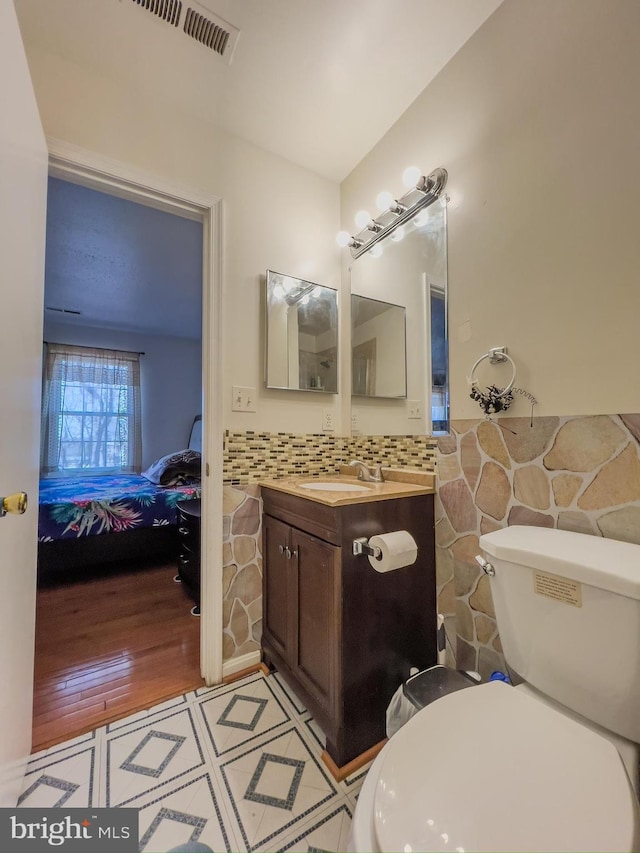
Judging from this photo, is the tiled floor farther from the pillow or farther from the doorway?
the pillow

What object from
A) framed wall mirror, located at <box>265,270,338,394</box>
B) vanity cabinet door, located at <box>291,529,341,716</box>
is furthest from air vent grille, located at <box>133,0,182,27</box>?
vanity cabinet door, located at <box>291,529,341,716</box>

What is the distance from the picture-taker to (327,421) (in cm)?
189

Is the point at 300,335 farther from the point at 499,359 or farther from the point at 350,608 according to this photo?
the point at 350,608

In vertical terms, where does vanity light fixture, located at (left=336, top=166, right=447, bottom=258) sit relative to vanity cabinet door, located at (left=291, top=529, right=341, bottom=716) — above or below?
above

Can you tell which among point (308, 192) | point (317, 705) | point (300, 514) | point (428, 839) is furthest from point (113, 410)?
point (428, 839)

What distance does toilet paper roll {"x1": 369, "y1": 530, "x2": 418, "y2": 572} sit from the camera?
1.08 m

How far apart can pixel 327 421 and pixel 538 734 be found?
1.41 metres

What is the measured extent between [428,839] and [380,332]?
1649 mm

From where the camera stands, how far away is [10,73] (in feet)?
2.76

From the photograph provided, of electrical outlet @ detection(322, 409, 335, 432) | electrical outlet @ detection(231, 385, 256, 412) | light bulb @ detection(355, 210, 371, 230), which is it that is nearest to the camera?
electrical outlet @ detection(231, 385, 256, 412)

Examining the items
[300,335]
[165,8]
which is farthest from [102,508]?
[165,8]

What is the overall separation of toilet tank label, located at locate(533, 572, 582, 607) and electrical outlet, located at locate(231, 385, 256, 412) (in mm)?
1255

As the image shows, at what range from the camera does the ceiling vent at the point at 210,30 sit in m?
1.21

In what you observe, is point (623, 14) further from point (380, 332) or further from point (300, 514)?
point (300, 514)
